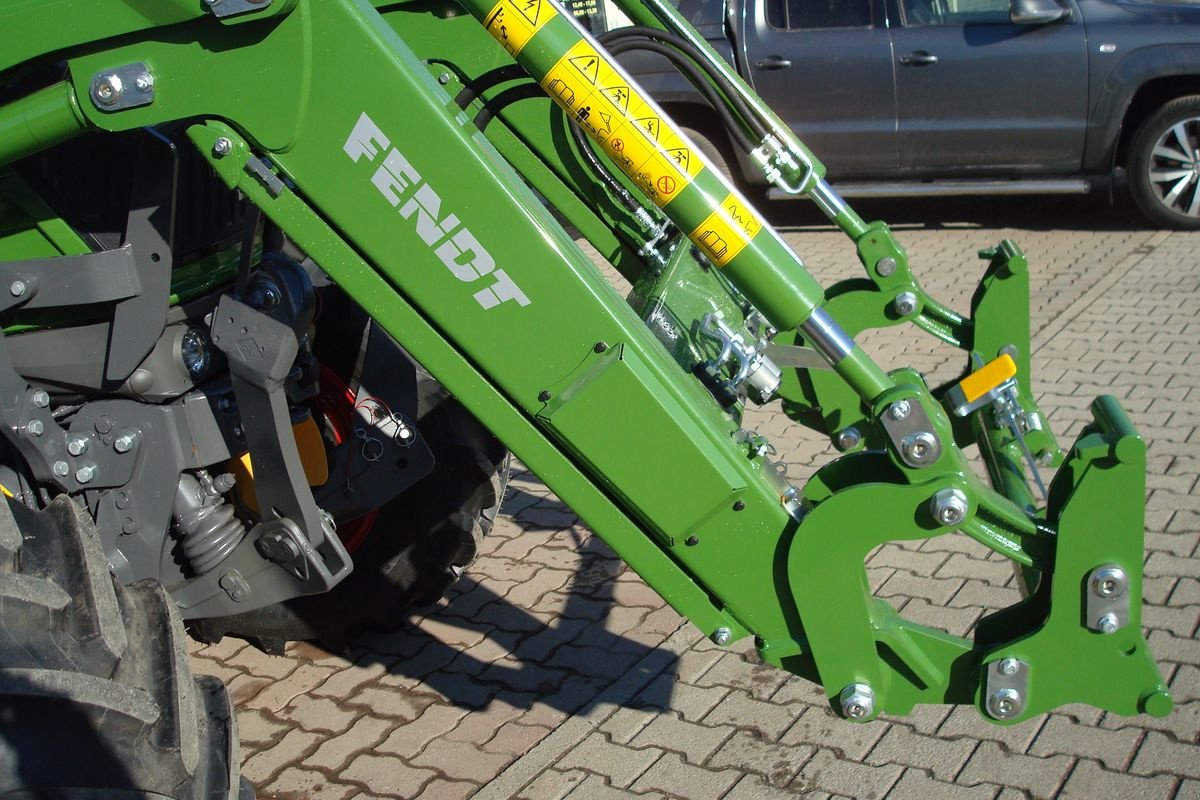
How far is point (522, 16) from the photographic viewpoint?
236 centimetres

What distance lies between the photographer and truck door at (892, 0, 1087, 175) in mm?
8539

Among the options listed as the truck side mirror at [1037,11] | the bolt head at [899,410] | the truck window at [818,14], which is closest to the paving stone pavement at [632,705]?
the bolt head at [899,410]

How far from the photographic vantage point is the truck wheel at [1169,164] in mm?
8422

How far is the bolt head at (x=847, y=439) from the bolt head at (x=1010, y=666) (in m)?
1.35

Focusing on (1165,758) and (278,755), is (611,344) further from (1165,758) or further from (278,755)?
(1165,758)

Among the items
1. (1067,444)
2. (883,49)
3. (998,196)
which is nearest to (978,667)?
(1067,444)

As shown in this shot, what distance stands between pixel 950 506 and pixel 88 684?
5.22ft

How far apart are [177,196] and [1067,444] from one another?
3773mm

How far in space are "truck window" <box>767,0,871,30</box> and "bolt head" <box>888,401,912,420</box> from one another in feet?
23.7

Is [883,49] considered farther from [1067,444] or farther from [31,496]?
[31,496]

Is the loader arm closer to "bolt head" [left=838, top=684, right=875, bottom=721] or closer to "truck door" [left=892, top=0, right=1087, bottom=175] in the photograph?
"bolt head" [left=838, top=684, right=875, bottom=721]

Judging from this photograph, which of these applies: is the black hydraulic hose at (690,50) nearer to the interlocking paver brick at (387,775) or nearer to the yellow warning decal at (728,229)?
the yellow warning decal at (728,229)

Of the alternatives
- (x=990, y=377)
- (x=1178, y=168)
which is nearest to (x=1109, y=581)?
(x=990, y=377)

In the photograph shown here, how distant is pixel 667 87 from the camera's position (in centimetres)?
916
